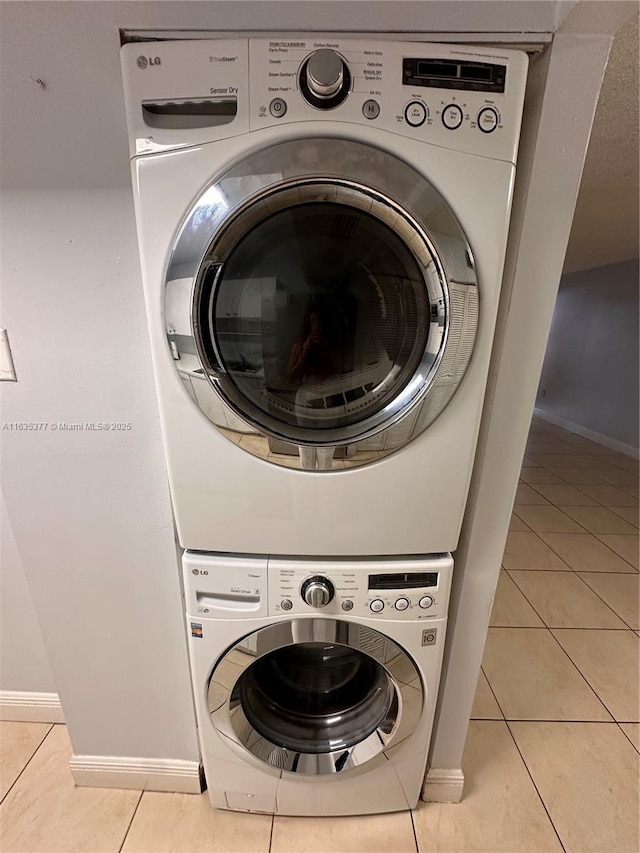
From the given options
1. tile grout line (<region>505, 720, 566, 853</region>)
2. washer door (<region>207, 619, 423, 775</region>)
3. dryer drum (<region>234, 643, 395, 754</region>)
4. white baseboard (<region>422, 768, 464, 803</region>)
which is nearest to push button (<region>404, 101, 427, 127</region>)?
washer door (<region>207, 619, 423, 775</region>)

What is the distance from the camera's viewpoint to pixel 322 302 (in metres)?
0.76

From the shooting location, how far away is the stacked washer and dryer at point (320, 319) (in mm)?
699

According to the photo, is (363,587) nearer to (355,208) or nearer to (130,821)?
(355,208)

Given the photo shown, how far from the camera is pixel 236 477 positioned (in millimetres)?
855

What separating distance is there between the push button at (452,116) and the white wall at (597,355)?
14.8ft

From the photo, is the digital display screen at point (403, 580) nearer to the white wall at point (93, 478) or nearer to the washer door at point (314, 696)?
the washer door at point (314, 696)

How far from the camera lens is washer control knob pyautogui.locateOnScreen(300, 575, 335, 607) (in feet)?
2.97

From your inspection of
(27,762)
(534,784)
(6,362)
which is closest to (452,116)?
(6,362)

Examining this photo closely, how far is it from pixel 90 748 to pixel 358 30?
1.76 metres

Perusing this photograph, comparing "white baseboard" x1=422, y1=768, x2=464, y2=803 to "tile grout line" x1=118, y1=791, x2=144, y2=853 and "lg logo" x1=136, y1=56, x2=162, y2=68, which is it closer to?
"tile grout line" x1=118, y1=791, x2=144, y2=853

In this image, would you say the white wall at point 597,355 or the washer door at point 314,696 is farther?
the white wall at point 597,355

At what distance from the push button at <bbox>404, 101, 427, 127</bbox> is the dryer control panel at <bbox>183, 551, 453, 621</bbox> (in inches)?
31.8

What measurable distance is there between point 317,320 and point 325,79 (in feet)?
1.18

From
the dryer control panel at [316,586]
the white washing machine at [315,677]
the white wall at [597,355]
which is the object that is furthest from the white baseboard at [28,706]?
the white wall at [597,355]
